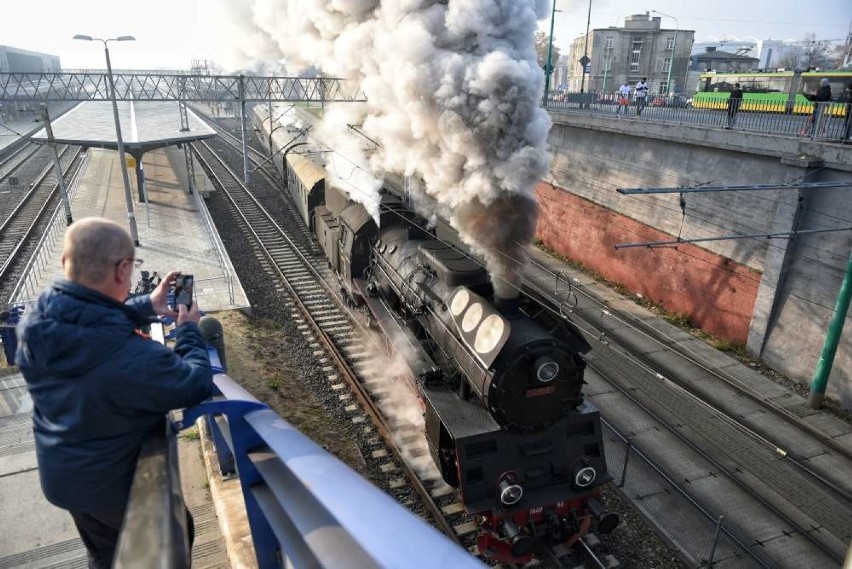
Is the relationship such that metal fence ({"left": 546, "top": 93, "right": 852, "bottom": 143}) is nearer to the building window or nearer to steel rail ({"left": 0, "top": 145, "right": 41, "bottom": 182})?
steel rail ({"left": 0, "top": 145, "right": 41, "bottom": 182})

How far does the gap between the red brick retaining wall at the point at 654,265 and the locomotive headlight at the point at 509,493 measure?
9.82 meters

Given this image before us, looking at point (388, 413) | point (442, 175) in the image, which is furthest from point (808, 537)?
point (442, 175)

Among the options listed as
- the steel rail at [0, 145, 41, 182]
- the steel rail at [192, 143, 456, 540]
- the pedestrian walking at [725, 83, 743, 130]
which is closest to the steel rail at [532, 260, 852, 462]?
the steel rail at [192, 143, 456, 540]

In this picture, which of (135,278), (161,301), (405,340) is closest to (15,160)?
(135,278)

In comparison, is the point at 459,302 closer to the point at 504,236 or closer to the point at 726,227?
the point at 504,236

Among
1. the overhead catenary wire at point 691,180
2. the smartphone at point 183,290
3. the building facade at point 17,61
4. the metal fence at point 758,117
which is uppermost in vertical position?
the building facade at point 17,61

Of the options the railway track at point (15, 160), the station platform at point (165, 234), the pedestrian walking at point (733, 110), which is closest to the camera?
the pedestrian walking at point (733, 110)

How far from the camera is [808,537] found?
8219 millimetres

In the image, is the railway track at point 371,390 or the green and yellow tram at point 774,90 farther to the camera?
the green and yellow tram at point 774,90

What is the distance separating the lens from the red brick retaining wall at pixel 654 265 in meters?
14.2

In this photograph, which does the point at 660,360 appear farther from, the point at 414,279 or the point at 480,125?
the point at 480,125

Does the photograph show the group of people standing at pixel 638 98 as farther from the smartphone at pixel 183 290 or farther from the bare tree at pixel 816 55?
the bare tree at pixel 816 55

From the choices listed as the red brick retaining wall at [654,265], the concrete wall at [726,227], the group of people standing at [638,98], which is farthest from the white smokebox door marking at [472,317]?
the group of people standing at [638,98]

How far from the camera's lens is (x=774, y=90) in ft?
77.2
